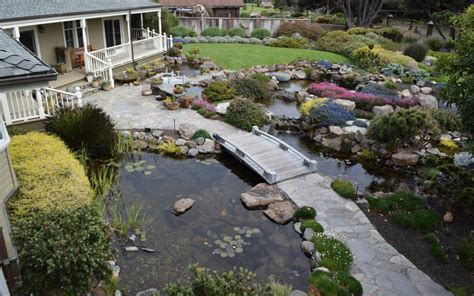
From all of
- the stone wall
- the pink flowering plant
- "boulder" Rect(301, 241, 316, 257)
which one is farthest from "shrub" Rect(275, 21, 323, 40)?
"boulder" Rect(301, 241, 316, 257)

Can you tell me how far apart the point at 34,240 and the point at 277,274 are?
14.3ft

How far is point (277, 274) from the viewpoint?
7.72 m

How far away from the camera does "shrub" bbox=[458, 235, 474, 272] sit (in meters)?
7.66

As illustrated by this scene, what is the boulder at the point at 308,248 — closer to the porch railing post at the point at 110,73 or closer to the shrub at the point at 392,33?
the porch railing post at the point at 110,73

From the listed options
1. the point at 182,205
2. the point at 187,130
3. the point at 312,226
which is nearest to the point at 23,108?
the point at 187,130

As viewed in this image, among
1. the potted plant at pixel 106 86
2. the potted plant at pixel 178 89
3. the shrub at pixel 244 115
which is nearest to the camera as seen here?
the shrub at pixel 244 115

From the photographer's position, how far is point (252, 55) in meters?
26.3

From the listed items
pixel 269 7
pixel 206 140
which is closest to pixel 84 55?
pixel 206 140

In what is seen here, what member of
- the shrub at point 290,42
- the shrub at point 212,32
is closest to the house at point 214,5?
the shrub at point 212,32

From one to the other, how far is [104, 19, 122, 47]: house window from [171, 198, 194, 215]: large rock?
15555 millimetres

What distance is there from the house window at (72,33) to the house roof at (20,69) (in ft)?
45.9

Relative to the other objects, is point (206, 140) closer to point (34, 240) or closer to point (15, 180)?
point (15, 180)

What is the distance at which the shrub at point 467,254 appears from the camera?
7659mm

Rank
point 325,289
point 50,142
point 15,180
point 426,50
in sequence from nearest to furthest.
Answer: point 325,289, point 15,180, point 50,142, point 426,50
